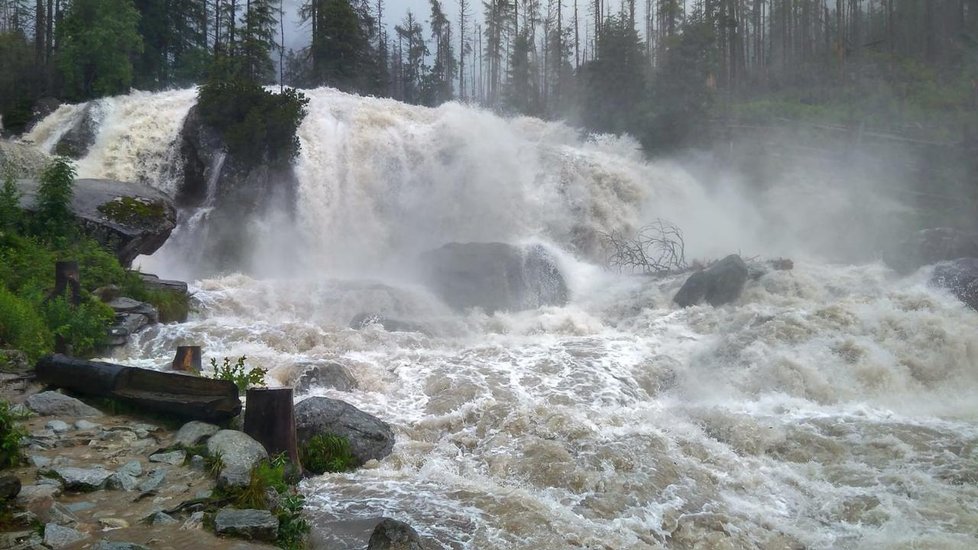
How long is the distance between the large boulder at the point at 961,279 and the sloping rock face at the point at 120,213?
17.0 metres

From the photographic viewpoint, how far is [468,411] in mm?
9273

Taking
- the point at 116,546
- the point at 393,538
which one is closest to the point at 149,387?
the point at 116,546

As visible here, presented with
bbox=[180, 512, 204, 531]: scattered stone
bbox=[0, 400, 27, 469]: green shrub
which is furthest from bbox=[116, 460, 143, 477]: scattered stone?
bbox=[180, 512, 204, 531]: scattered stone

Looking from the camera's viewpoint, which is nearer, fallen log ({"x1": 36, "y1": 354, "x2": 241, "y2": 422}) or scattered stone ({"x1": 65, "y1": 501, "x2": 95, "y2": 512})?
scattered stone ({"x1": 65, "y1": 501, "x2": 95, "y2": 512})

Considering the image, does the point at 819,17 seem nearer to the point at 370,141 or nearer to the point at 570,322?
the point at 370,141

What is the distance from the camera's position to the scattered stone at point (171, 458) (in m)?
6.10

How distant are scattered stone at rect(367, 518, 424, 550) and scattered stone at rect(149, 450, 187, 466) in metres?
2.07

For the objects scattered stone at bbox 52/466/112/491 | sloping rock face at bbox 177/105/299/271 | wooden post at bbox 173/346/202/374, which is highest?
sloping rock face at bbox 177/105/299/271

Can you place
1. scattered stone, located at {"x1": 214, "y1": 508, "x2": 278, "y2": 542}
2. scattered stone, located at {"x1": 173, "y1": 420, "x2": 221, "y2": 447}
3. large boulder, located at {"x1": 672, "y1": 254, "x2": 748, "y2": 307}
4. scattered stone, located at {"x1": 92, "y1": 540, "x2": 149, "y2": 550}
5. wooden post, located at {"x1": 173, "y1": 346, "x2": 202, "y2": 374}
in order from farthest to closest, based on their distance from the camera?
large boulder, located at {"x1": 672, "y1": 254, "x2": 748, "y2": 307}, wooden post, located at {"x1": 173, "y1": 346, "x2": 202, "y2": 374}, scattered stone, located at {"x1": 173, "y1": 420, "x2": 221, "y2": 447}, scattered stone, located at {"x1": 214, "y1": 508, "x2": 278, "y2": 542}, scattered stone, located at {"x1": 92, "y1": 540, "x2": 149, "y2": 550}

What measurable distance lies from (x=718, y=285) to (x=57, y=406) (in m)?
12.6

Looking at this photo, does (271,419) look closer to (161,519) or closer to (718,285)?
(161,519)

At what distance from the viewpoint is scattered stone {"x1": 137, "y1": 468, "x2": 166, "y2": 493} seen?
5.46m

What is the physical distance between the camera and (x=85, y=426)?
676cm

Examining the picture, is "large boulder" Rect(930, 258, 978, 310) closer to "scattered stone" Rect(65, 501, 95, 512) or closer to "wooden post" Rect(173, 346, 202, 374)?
"wooden post" Rect(173, 346, 202, 374)
